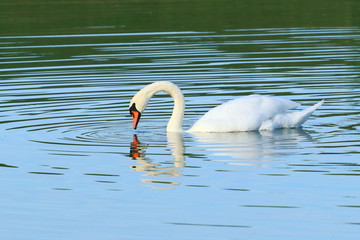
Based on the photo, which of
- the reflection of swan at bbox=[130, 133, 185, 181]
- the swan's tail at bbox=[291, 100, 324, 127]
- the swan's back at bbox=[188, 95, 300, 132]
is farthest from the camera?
the swan's tail at bbox=[291, 100, 324, 127]

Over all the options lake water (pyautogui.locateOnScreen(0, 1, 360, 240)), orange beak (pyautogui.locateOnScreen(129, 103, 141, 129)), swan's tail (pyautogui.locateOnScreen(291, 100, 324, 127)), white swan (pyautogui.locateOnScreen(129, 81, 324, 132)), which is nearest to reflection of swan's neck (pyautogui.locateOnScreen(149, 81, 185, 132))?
white swan (pyautogui.locateOnScreen(129, 81, 324, 132))

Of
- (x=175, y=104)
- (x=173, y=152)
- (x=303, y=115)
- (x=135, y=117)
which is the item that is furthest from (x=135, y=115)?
(x=303, y=115)

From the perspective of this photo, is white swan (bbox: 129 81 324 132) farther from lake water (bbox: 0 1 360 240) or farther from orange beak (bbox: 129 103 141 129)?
lake water (bbox: 0 1 360 240)

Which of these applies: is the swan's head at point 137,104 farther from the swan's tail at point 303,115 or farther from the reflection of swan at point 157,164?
the swan's tail at point 303,115

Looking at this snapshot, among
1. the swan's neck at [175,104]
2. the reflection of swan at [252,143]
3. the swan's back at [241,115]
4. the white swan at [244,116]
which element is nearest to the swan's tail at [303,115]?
the white swan at [244,116]

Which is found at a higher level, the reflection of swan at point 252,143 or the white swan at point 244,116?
the white swan at point 244,116

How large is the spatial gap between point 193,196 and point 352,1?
3231cm

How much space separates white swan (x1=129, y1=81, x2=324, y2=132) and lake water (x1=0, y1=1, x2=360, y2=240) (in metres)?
0.16

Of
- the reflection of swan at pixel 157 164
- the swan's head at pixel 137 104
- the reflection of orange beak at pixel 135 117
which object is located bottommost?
the reflection of swan at pixel 157 164

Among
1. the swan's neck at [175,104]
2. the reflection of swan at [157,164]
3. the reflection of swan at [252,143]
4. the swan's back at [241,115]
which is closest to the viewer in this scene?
the reflection of swan at [157,164]

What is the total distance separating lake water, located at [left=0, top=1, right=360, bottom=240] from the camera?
33.4 feet

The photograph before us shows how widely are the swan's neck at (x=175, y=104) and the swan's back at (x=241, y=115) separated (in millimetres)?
253

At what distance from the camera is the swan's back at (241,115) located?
50.0ft

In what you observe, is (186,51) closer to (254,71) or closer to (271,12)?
(254,71)
